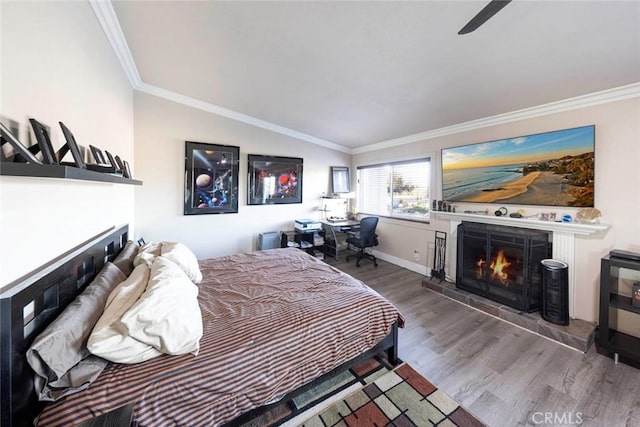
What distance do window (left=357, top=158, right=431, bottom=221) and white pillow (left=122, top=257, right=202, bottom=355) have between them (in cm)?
378

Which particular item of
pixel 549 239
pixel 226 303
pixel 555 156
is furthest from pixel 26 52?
pixel 549 239

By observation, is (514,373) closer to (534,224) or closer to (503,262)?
(503,262)

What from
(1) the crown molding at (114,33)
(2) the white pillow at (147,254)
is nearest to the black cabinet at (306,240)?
(2) the white pillow at (147,254)

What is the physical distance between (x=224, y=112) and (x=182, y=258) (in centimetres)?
284

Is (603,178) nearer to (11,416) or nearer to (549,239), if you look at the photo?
(549,239)

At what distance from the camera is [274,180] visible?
4.48 metres

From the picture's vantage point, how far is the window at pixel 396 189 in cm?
419

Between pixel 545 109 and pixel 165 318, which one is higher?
pixel 545 109

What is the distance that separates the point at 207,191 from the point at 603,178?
4.82 m

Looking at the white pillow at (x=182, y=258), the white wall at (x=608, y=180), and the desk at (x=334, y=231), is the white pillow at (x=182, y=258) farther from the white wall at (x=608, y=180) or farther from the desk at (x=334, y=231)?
the white wall at (x=608, y=180)

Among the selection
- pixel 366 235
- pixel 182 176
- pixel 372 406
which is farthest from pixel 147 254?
pixel 366 235

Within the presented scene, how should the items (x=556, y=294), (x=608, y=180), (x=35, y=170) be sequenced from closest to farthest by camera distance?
(x=35, y=170) → (x=608, y=180) → (x=556, y=294)

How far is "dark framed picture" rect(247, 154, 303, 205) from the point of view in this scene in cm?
426

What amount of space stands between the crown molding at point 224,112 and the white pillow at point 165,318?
315 centimetres
